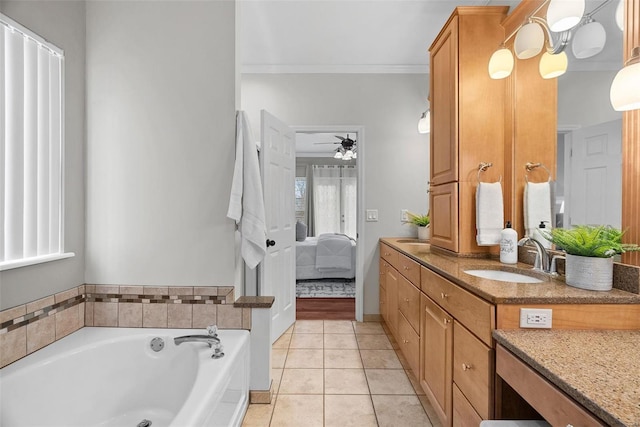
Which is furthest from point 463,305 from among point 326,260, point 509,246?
point 326,260

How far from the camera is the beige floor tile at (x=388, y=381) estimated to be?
2.18 metres

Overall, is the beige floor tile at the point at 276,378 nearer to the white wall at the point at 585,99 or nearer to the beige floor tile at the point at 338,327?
the beige floor tile at the point at 338,327

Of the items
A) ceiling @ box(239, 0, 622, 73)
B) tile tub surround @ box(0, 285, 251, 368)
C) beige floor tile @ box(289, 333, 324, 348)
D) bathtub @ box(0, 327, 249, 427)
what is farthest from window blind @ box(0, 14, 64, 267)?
beige floor tile @ box(289, 333, 324, 348)

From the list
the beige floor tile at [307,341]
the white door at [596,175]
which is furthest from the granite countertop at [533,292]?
the beige floor tile at [307,341]

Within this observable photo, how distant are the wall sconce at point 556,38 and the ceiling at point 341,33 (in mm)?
665

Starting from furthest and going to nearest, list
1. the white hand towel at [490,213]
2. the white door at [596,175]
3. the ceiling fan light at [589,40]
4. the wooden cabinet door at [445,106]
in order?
the wooden cabinet door at [445,106]
the white hand towel at [490,213]
the ceiling fan light at [589,40]
the white door at [596,175]

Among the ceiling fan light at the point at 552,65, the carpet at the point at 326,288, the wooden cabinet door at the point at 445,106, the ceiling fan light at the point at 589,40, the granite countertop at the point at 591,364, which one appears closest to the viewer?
the granite countertop at the point at 591,364

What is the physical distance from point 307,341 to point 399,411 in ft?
3.85

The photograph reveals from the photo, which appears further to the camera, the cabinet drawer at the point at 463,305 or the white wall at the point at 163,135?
the white wall at the point at 163,135

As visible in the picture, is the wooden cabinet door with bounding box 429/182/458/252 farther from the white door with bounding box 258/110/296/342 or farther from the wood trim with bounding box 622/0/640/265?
the white door with bounding box 258/110/296/342

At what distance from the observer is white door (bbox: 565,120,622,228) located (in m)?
1.33

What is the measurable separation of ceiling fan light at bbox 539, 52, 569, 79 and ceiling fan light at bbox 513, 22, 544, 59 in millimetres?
59

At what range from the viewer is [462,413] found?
1464mm

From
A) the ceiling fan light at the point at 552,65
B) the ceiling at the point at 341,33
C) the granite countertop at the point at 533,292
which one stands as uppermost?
the ceiling at the point at 341,33
